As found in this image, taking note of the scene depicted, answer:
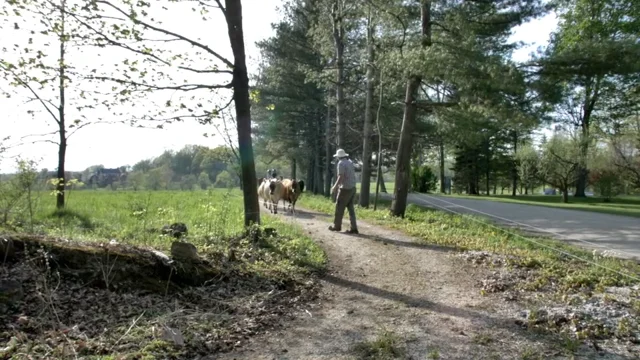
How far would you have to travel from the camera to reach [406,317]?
4.77 m

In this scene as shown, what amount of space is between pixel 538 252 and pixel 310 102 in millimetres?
20508

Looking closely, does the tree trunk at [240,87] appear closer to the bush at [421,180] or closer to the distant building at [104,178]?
the distant building at [104,178]

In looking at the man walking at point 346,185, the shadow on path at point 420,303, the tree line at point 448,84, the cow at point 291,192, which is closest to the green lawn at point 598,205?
the tree line at point 448,84

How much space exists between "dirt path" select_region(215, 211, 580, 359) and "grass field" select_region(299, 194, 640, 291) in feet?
3.47

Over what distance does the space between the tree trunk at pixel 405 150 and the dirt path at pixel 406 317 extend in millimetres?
5772

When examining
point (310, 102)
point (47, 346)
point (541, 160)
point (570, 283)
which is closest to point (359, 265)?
point (570, 283)

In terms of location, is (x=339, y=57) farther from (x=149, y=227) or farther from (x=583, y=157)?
(x=583, y=157)

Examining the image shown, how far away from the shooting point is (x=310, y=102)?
27094mm

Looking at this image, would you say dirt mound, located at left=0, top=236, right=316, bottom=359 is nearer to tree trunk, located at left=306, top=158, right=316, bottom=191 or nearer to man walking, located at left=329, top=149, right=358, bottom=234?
man walking, located at left=329, top=149, right=358, bottom=234

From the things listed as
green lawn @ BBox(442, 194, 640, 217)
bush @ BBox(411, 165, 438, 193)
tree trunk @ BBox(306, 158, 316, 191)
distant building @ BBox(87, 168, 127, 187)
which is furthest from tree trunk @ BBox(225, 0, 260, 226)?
bush @ BBox(411, 165, 438, 193)

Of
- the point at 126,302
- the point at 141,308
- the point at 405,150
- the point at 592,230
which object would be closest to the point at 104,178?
the point at 405,150

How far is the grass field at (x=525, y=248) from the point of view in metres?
6.20

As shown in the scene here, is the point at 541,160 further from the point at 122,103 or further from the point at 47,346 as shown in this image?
the point at 47,346

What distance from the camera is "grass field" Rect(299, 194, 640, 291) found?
620cm
